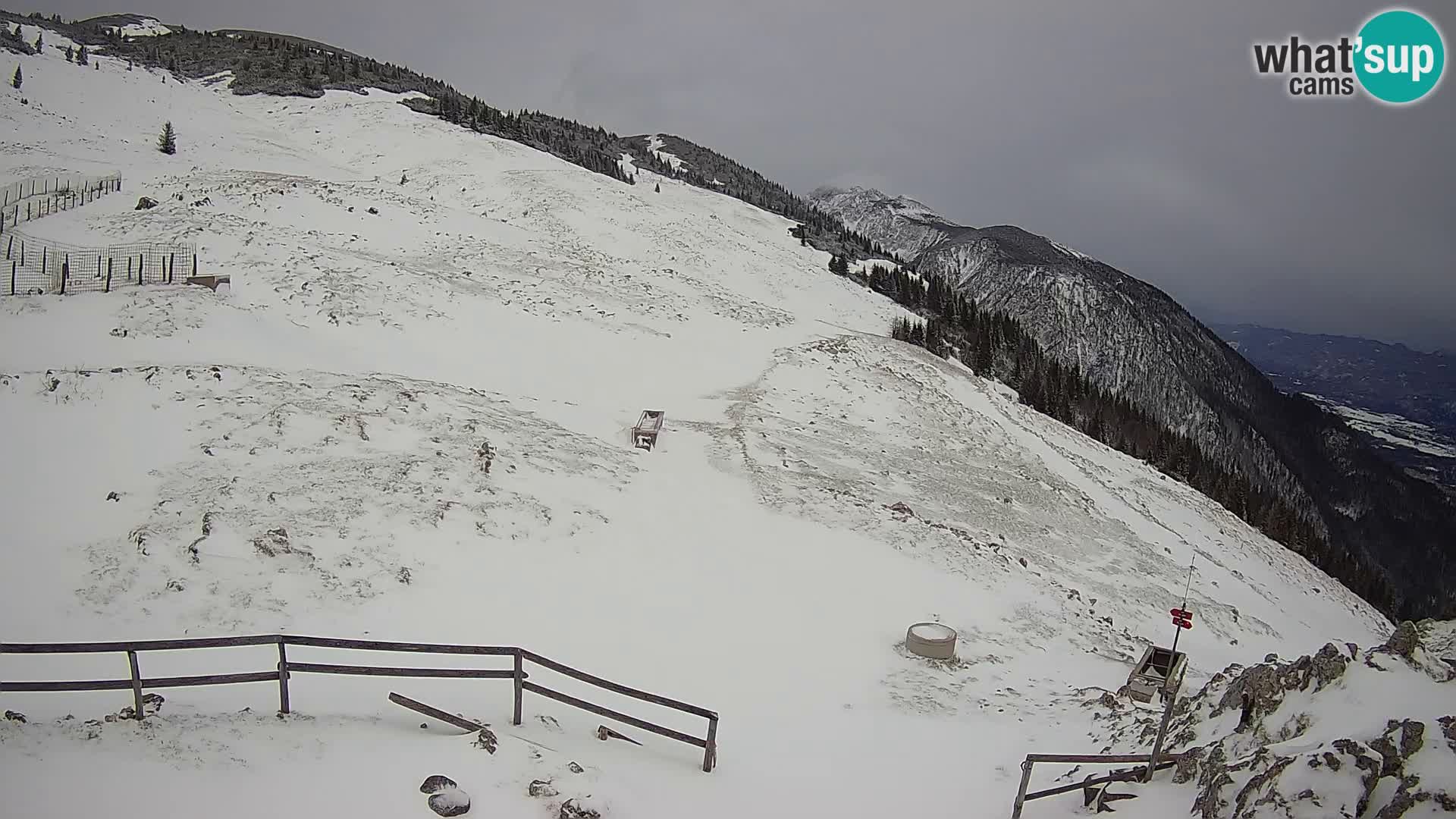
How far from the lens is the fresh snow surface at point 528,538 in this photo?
311 inches

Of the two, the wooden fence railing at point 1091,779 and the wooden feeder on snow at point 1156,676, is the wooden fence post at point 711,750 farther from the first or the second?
the wooden feeder on snow at point 1156,676

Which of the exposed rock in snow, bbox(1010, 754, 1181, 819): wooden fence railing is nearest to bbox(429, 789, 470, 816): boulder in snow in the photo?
bbox(1010, 754, 1181, 819): wooden fence railing

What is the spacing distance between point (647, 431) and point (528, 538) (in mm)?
7727

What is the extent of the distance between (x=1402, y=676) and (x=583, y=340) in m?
26.4

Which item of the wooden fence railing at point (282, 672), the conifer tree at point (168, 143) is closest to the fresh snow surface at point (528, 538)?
the wooden fence railing at point (282, 672)

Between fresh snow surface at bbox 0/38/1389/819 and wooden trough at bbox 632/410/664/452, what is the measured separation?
23.9 inches

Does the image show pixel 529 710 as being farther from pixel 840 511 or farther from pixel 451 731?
pixel 840 511

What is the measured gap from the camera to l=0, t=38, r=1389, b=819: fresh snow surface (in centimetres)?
791

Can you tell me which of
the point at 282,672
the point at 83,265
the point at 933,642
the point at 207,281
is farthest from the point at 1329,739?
the point at 83,265

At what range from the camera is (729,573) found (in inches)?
609

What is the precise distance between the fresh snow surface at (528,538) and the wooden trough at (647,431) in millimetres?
608

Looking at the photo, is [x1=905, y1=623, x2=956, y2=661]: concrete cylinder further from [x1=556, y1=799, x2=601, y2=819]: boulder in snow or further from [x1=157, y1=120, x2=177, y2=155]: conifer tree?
[x1=157, y1=120, x2=177, y2=155]: conifer tree

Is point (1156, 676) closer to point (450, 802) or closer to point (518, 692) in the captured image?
point (518, 692)

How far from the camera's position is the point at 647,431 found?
70.2 ft
